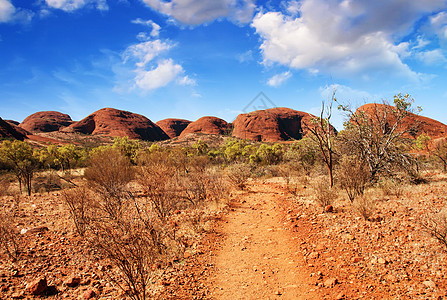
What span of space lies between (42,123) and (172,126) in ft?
216

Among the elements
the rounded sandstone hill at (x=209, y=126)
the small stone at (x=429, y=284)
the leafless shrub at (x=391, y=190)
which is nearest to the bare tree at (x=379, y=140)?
the leafless shrub at (x=391, y=190)

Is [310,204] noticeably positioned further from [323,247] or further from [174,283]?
[174,283]

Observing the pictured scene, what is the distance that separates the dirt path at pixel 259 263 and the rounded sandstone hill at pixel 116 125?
4063 inches

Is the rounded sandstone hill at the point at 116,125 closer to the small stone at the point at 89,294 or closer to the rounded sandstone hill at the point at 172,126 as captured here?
the rounded sandstone hill at the point at 172,126

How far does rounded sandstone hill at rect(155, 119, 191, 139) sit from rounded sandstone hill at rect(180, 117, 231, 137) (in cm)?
2304

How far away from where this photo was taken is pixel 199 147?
31.1 metres

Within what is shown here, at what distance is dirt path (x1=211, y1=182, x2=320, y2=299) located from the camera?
3.72 metres

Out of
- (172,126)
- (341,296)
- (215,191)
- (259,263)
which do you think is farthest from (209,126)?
(341,296)

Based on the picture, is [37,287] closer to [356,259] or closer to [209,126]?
[356,259]

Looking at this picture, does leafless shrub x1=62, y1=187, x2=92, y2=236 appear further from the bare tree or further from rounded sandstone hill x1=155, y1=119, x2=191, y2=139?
rounded sandstone hill x1=155, y1=119, x2=191, y2=139

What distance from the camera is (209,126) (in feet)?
394

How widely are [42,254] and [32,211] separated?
5900 millimetres

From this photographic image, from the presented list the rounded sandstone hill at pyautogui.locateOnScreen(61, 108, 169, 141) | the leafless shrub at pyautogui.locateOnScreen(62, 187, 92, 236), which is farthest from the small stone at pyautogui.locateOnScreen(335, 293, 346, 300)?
the rounded sandstone hill at pyautogui.locateOnScreen(61, 108, 169, 141)

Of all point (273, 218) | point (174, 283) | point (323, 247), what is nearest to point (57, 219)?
point (174, 283)
